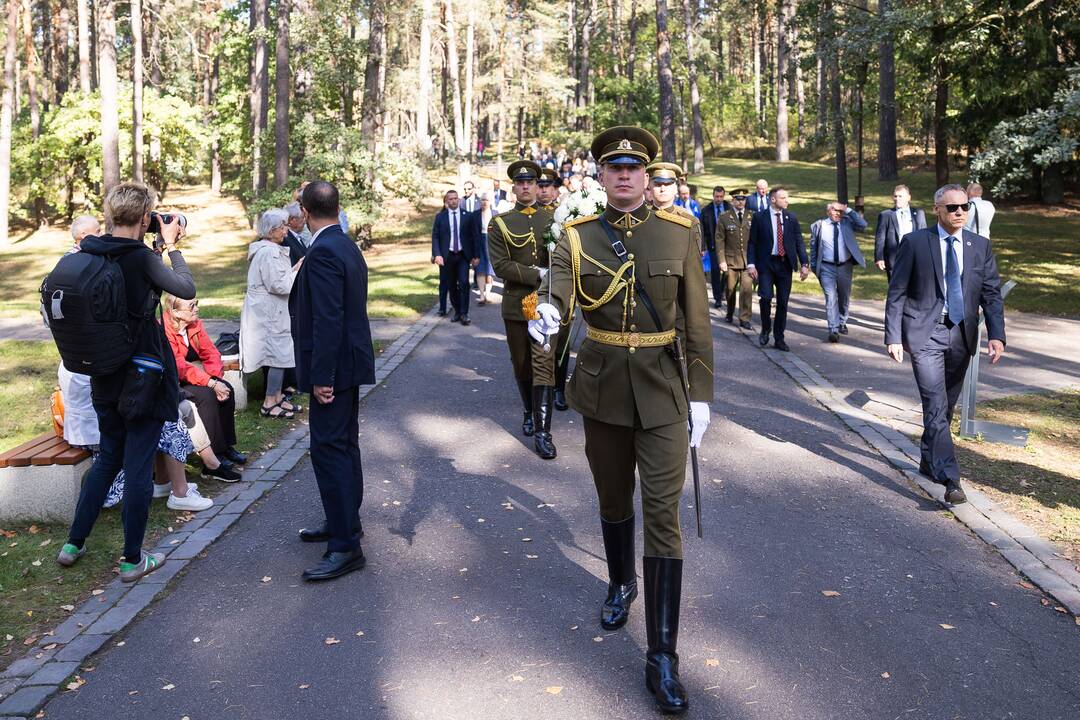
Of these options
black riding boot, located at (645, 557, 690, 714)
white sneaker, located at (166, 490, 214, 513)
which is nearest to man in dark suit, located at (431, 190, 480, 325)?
white sneaker, located at (166, 490, 214, 513)

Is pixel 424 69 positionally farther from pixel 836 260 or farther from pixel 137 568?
pixel 137 568

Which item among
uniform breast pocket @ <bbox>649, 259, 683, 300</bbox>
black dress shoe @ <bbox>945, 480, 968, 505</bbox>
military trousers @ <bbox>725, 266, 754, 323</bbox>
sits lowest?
black dress shoe @ <bbox>945, 480, 968, 505</bbox>

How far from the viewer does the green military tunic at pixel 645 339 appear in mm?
4512

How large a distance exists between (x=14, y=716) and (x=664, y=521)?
283cm

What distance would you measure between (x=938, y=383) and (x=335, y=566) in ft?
14.6

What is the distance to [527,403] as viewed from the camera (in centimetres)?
902

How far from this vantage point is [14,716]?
4199 mm

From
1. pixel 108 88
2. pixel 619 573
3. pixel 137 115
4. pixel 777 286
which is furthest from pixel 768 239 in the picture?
pixel 137 115

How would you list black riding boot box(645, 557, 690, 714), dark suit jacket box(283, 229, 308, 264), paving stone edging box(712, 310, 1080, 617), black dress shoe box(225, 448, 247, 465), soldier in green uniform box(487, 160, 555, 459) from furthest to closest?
dark suit jacket box(283, 229, 308, 264), soldier in green uniform box(487, 160, 555, 459), black dress shoe box(225, 448, 247, 465), paving stone edging box(712, 310, 1080, 617), black riding boot box(645, 557, 690, 714)

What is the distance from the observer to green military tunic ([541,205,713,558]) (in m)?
4.51

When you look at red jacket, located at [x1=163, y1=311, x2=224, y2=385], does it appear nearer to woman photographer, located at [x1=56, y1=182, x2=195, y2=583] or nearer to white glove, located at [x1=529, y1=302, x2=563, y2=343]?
woman photographer, located at [x1=56, y1=182, x2=195, y2=583]

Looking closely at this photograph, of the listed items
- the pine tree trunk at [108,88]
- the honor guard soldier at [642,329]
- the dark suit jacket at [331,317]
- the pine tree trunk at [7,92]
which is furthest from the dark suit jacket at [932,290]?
the pine tree trunk at [7,92]

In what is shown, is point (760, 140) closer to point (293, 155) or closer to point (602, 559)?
point (293, 155)

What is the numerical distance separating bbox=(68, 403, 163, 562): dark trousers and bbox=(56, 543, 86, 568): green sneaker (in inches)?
6.6
